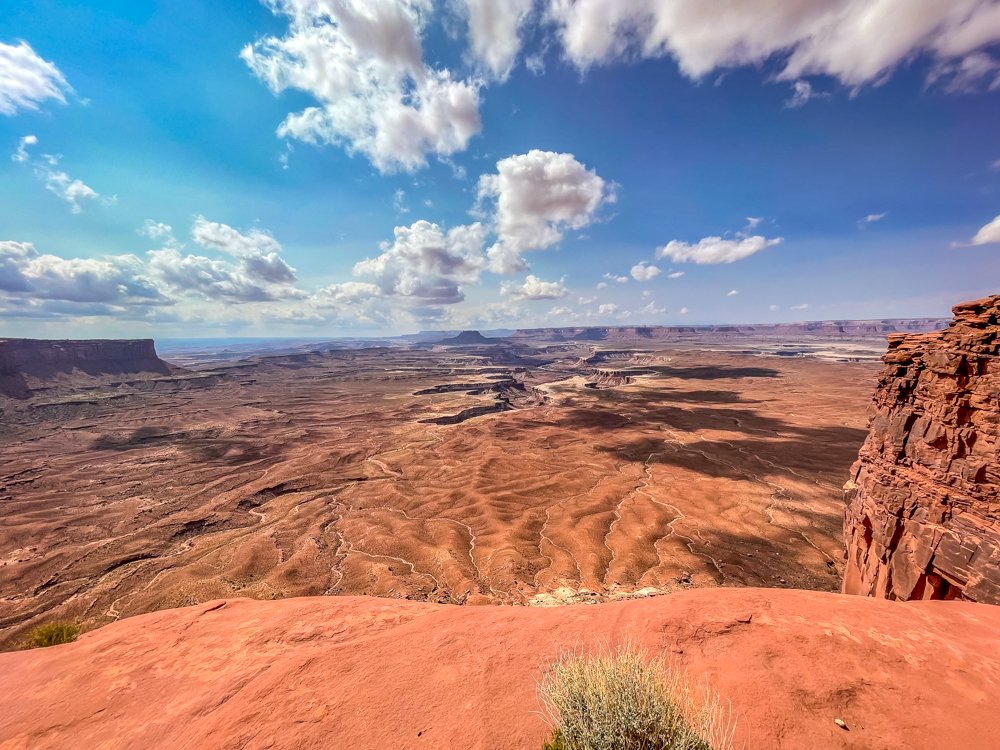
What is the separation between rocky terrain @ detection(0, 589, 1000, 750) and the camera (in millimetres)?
4840

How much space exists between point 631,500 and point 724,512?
6515 millimetres

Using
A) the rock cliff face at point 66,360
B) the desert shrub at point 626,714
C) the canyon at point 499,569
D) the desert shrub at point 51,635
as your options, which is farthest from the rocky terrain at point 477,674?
the rock cliff face at point 66,360

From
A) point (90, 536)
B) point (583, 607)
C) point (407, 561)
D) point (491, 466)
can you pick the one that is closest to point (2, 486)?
point (90, 536)

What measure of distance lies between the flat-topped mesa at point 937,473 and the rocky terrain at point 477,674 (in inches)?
127

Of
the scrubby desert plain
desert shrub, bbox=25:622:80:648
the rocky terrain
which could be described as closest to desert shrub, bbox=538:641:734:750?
the rocky terrain

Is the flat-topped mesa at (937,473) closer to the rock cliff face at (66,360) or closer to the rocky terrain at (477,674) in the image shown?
the rocky terrain at (477,674)

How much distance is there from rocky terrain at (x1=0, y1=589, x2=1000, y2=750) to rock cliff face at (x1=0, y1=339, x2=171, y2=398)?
111233mm

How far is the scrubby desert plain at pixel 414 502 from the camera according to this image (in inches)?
745

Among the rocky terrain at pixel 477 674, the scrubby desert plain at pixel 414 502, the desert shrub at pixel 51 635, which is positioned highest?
the rocky terrain at pixel 477 674

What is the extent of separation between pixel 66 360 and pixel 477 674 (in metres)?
150

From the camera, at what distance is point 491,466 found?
38.2 meters

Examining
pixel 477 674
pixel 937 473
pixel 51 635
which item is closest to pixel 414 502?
pixel 51 635

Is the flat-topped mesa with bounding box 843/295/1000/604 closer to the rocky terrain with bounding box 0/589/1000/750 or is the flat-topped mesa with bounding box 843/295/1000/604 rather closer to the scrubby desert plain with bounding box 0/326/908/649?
the rocky terrain with bounding box 0/589/1000/750

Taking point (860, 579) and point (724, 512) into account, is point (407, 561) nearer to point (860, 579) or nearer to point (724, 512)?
point (860, 579)
